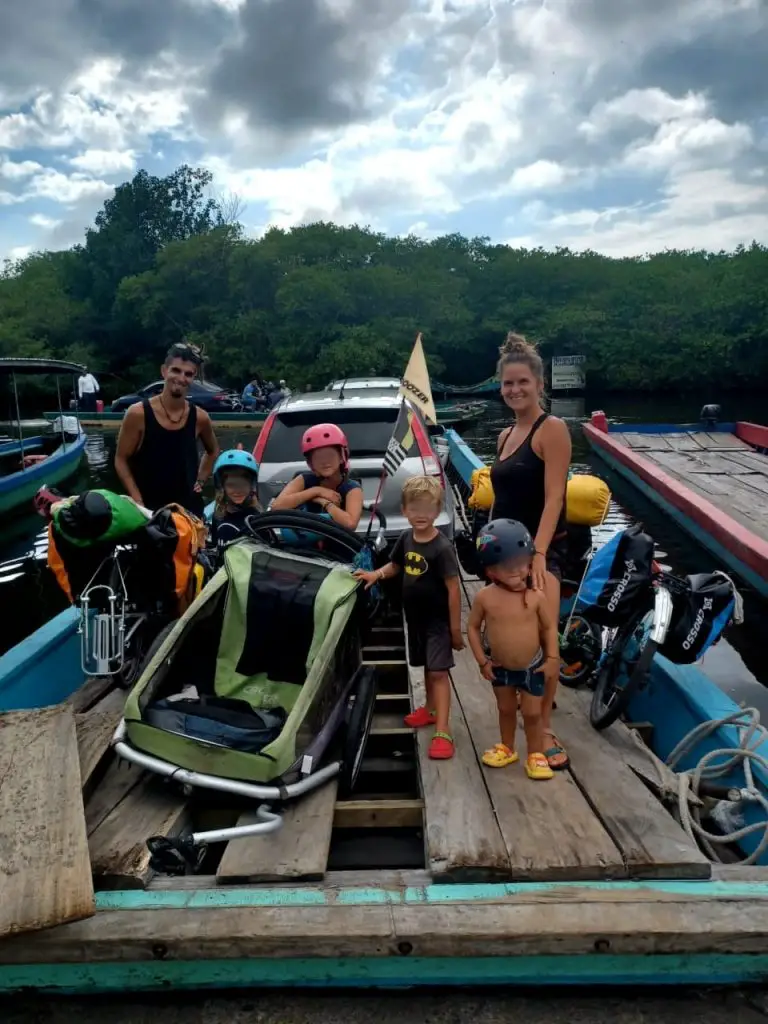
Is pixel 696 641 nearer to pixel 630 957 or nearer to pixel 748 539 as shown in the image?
pixel 630 957

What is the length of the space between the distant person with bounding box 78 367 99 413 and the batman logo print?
27.7 meters

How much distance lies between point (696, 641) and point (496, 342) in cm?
4102

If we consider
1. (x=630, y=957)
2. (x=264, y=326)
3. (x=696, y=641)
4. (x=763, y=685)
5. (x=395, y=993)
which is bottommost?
(x=763, y=685)

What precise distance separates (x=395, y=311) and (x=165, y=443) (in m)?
37.1

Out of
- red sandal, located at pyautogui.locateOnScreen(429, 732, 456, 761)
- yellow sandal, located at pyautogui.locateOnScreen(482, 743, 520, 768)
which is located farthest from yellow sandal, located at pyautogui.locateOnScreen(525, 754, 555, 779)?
red sandal, located at pyautogui.locateOnScreen(429, 732, 456, 761)

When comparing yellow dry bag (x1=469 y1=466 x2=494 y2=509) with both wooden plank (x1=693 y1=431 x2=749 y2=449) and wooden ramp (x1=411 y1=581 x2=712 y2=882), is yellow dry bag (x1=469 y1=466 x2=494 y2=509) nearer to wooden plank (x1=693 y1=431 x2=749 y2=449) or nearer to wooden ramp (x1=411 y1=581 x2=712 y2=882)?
wooden ramp (x1=411 y1=581 x2=712 y2=882)

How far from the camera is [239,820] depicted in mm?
3049

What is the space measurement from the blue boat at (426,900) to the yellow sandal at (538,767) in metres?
0.05

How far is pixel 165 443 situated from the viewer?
495 cm

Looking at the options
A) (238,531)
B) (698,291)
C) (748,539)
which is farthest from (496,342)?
(238,531)

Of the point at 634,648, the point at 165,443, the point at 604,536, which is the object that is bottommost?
the point at 604,536

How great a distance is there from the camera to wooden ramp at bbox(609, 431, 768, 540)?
10.4 metres

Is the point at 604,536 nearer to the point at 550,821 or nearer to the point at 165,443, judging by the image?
the point at 165,443

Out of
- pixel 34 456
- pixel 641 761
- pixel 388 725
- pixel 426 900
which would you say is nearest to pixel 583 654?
pixel 641 761
